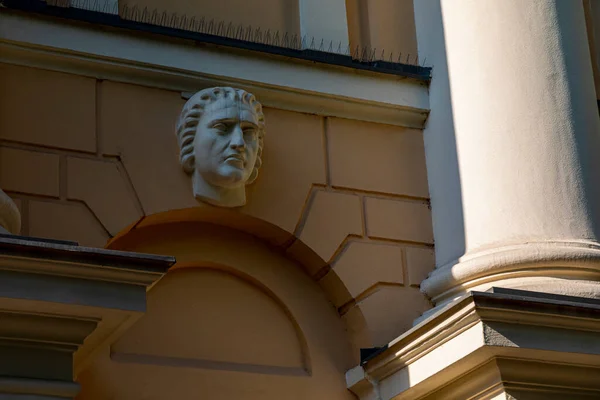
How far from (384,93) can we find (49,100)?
192 centimetres

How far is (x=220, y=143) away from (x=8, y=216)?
134 cm

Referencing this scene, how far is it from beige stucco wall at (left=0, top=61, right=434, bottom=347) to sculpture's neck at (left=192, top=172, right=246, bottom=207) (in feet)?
0.18

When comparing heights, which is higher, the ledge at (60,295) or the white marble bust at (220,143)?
the white marble bust at (220,143)

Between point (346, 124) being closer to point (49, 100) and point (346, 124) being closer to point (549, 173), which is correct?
point (549, 173)

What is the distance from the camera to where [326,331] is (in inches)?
278

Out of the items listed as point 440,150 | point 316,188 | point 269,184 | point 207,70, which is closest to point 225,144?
point 269,184

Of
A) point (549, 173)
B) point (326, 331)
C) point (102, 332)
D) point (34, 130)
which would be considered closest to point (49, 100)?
point (34, 130)

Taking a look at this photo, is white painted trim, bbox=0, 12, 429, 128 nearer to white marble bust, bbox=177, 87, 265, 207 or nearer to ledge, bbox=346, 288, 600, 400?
white marble bust, bbox=177, 87, 265, 207

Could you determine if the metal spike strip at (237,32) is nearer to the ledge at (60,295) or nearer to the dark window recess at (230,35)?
the dark window recess at (230,35)

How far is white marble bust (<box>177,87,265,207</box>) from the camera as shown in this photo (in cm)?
675

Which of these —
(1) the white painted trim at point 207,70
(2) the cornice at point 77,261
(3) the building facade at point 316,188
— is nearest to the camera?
(2) the cornice at point 77,261

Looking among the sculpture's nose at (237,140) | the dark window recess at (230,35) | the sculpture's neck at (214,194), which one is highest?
the dark window recess at (230,35)

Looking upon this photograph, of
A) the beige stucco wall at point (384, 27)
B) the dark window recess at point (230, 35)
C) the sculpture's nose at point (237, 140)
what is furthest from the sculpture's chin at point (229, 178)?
the beige stucco wall at point (384, 27)

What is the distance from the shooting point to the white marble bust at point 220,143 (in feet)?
22.1
